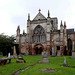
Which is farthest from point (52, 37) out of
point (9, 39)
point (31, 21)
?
point (9, 39)

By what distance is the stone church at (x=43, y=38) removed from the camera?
40.6 meters

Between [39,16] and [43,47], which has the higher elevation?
[39,16]

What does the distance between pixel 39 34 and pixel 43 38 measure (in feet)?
6.90

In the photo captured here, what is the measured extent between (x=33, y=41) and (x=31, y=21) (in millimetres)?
7589

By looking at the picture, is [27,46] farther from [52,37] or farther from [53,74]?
[53,74]

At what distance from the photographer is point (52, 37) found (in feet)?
137

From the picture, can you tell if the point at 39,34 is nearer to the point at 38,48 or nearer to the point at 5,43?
the point at 38,48

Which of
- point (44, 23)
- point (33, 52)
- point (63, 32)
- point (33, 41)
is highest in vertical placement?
point (44, 23)

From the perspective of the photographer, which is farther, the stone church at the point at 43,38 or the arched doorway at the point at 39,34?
the arched doorway at the point at 39,34

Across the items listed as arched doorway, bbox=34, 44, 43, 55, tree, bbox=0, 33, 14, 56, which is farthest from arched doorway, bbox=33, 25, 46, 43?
tree, bbox=0, 33, 14, 56

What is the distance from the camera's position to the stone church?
4059 cm

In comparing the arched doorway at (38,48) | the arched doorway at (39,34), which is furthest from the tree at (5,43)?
the arched doorway at (39,34)

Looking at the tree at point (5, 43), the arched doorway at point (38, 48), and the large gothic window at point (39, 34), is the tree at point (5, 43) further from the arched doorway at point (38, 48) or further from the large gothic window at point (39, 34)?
the large gothic window at point (39, 34)

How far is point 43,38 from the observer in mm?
43344
